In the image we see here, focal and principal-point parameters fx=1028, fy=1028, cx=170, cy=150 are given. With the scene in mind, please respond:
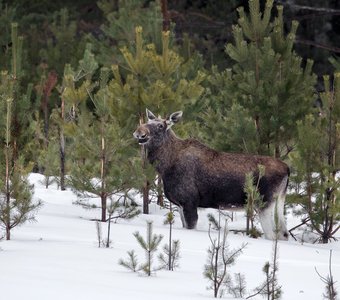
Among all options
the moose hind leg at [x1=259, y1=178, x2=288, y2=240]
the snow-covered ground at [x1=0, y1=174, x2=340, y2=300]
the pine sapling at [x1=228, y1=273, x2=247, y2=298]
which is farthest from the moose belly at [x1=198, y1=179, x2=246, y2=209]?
the pine sapling at [x1=228, y1=273, x2=247, y2=298]

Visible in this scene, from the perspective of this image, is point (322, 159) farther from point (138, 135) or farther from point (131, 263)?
point (131, 263)

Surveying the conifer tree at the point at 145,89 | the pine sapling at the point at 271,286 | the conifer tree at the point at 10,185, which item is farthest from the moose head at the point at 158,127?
the pine sapling at the point at 271,286

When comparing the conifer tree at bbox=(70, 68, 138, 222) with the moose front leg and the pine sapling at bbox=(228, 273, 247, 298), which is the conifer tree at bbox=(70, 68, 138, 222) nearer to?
the moose front leg

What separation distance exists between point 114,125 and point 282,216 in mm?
2216

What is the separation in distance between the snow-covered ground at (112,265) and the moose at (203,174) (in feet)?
Answer: 1.27

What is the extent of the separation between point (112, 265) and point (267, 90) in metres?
6.01

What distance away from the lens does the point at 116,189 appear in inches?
481

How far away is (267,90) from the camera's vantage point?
45.2ft

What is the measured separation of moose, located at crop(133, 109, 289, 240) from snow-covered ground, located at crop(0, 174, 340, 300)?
0.39 m

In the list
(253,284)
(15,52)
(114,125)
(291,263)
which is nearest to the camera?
(253,284)

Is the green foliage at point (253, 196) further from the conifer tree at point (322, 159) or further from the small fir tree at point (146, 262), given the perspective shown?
the small fir tree at point (146, 262)

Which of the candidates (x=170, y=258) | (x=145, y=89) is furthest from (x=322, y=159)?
(x=170, y=258)

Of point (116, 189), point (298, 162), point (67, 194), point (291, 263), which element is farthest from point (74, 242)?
point (67, 194)

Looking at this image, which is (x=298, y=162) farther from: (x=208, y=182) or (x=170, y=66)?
(x=170, y=66)
